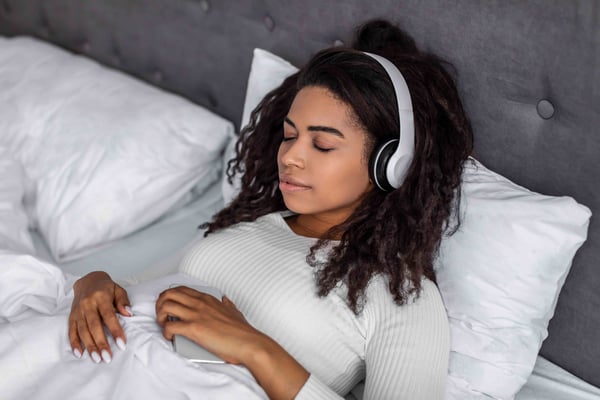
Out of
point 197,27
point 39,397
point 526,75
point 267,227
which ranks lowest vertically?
point 39,397

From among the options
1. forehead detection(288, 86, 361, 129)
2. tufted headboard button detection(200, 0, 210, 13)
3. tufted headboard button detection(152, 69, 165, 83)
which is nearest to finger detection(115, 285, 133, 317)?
forehead detection(288, 86, 361, 129)

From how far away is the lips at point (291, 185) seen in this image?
3.87ft

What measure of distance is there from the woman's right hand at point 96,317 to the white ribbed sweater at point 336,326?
0.58ft

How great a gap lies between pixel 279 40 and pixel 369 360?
2.81 ft

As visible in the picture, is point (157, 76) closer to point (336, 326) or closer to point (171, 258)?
point (171, 258)

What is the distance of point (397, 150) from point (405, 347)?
1.04ft

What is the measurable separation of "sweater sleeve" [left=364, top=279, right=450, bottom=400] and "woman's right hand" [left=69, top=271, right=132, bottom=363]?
1.28 ft

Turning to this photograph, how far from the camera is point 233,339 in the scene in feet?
3.35

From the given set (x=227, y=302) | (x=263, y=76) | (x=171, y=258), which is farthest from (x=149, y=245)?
(x=227, y=302)

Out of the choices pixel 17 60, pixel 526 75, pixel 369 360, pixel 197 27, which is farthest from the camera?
pixel 17 60

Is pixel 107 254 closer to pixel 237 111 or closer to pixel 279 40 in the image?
pixel 237 111

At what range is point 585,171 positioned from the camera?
3.81 feet

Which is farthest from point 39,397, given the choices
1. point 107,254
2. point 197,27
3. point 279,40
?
point 197,27

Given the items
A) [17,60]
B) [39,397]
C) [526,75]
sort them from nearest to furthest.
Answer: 1. [39,397]
2. [526,75]
3. [17,60]
